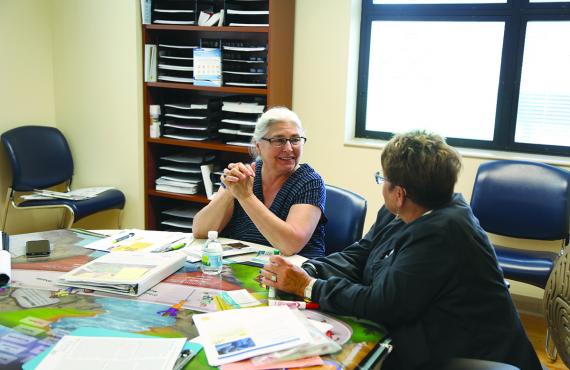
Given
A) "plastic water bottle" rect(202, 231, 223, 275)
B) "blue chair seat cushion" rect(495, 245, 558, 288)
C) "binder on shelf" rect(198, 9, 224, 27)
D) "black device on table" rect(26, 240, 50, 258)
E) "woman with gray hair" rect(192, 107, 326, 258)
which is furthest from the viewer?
"binder on shelf" rect(198, 9, 224, 27)

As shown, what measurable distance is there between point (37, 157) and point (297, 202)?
2.32 metres

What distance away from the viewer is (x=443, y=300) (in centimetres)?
141

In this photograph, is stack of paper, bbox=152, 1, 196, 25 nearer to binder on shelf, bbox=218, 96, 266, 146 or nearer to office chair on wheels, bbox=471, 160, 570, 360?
binder on shelf, bbox=218, 96, 266, 146

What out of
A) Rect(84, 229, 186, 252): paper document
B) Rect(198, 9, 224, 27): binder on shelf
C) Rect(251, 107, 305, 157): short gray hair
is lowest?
Rect(84, 229, 186, 252): paper document

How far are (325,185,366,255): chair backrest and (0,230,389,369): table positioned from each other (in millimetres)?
558

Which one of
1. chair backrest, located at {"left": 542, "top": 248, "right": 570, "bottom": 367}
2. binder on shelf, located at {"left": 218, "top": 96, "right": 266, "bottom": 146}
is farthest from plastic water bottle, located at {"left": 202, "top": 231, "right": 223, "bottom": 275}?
binder on shelf, located at {"left": 218, "top": 96, "right": 266, "bottom": 146}

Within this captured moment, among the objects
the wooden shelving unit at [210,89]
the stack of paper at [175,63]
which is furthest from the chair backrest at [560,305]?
the stack of paper at [175,63]

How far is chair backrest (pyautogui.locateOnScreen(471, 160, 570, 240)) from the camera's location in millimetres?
2998

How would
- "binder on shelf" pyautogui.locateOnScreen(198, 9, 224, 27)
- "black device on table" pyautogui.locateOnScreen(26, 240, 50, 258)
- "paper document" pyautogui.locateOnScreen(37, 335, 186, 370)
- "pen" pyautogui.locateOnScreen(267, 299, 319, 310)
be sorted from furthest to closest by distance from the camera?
"binder on shelf" pyautogui.locateOnScreen(198, 9, 224, 27) < "black device on table" pyautogui.locateOnScreen(26, 240, 50, 258) < "pen" pyautogui.locateOnScreen(267, 299, 319, 310) < "paper document" pyautogui.locateOnScreen(37, 335, 186, 370)

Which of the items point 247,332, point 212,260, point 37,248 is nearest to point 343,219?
point 212,260

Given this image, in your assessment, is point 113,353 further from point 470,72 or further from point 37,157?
point 470,72

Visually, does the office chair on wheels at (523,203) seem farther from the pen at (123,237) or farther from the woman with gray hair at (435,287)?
the pen at (123,237)

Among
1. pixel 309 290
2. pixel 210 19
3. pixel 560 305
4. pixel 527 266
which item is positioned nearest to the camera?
pixel 560 305

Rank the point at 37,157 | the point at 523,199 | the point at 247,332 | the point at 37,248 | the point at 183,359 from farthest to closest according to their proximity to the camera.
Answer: the point at 37,157 < the point at 523,199 < the point at 37,248 < the point at 247,332 < the point at 183,359
